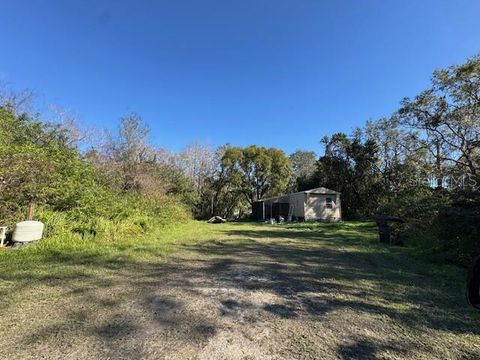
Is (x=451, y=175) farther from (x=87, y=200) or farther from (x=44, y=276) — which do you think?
(x=44, y=276)

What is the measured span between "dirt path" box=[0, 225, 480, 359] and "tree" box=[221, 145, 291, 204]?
27.5 meters

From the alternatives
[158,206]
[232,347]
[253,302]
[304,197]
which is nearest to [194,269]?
[253,302]

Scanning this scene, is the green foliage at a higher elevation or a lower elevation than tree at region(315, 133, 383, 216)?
lower

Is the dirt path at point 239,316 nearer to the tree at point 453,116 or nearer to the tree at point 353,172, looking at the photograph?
the tree at point 453,116

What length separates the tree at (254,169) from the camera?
33062mm

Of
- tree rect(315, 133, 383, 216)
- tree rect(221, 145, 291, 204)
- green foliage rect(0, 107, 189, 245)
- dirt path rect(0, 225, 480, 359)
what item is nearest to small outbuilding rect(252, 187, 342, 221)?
tree rect(315, 133, 383, 216)

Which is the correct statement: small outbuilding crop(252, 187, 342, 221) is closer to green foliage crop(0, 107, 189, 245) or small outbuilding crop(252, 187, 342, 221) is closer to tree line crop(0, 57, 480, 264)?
Answer: tree line crop(0, 57, 480, 264)

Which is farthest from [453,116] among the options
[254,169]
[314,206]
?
[254,169]

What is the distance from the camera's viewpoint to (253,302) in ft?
12.7

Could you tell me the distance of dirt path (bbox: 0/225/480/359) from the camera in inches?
106

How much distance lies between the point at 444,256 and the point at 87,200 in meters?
9.34

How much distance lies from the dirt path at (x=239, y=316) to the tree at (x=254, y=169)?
90.4 ft

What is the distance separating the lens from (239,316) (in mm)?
3420

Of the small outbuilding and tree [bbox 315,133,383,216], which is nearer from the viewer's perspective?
the small outbuilding
